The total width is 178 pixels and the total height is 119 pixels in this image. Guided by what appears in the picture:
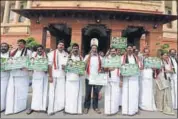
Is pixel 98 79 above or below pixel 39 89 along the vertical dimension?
above

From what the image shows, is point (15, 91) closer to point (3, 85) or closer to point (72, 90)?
point (3, 85)

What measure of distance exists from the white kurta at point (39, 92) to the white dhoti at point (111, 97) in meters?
1.61

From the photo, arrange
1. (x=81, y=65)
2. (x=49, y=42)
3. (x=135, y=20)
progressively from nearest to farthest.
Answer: (x=81, y=65) < (x=135, y=20) < (x=49, y=42)

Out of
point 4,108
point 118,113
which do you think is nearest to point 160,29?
point 118,113

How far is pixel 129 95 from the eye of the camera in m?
7.00

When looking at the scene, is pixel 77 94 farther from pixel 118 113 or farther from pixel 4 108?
pixel 4 108

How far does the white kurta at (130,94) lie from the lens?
6.96 meters

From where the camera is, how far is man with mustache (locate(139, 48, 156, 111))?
24.1 feet

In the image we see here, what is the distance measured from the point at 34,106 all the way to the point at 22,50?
4.99 ft

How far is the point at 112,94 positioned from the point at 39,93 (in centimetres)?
192

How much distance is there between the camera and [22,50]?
7016 mm

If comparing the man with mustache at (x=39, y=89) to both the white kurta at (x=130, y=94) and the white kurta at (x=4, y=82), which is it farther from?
the white kurta at (x=130, y=94)

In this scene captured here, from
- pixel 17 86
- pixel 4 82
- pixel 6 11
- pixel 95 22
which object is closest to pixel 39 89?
pixel 17 86

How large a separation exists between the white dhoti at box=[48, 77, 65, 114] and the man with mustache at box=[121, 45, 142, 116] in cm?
162
